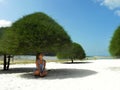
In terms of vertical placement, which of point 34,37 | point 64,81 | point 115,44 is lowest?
point 64,81

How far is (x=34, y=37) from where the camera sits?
1961 cm

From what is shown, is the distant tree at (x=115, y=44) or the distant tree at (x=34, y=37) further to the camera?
the distant tree at (x=115, y=44)

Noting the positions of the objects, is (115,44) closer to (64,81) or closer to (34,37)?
(34,37)

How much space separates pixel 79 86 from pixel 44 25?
24.9 feet

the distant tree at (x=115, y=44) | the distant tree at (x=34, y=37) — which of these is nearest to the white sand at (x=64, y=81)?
the distant tree at (x=34, y=37)

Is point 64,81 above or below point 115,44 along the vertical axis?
below

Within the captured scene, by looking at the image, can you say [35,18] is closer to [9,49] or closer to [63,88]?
[9,49]

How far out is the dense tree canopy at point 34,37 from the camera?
19.5m

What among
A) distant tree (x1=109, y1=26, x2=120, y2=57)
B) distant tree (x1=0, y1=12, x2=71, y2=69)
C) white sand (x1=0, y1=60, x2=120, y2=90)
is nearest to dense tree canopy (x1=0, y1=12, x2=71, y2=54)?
distant tree (x1=0, y1=12, x2=71, y2=69)

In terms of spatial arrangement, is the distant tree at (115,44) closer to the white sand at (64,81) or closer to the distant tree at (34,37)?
the white sand at (64,81)

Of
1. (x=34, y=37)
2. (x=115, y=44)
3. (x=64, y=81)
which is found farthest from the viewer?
(x=115, y=44)

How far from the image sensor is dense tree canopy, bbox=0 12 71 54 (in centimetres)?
1953

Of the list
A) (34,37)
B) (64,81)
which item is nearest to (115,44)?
(34,37)

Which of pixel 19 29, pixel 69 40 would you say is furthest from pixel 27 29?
pixel 69 40
